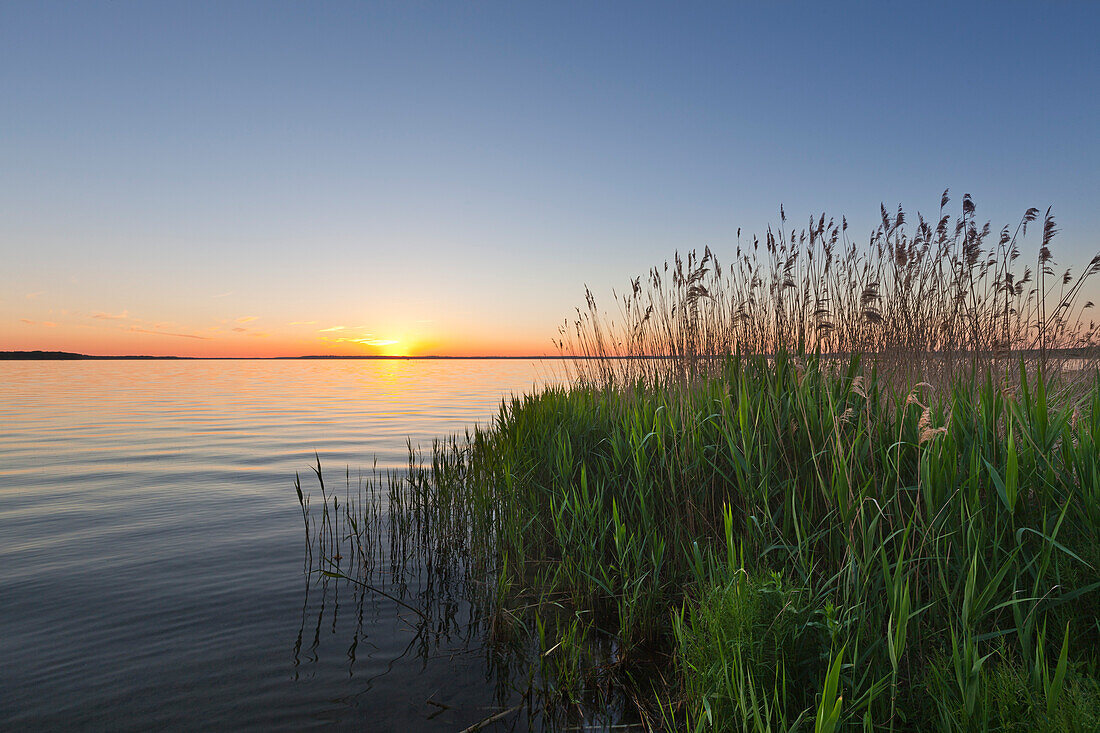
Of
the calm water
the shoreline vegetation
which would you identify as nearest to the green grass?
the shoreline vegetation

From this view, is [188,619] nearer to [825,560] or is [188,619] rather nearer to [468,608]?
[468,608]

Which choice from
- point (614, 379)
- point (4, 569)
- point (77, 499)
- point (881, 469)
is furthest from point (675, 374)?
point (77, 499)

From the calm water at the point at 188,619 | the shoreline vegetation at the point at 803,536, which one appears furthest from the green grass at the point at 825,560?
the calm water at the point at 188,619

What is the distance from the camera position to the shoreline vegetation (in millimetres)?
2203

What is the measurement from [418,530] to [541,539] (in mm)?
2048

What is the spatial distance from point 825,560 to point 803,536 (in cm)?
35

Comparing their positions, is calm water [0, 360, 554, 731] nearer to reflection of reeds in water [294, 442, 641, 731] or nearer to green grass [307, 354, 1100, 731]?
reflection of reeds in water [294, 442, 641, 731]

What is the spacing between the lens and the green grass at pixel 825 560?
211 centimetres

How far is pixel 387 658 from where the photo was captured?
4.10 meters

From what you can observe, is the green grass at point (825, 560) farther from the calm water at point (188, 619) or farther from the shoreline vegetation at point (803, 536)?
the calm water at point (188, 619)

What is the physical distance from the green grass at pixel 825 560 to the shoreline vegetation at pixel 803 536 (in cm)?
2

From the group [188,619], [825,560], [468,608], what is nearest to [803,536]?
[825,560]

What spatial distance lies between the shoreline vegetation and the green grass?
20 mm

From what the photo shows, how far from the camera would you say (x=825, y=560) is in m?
3.20
